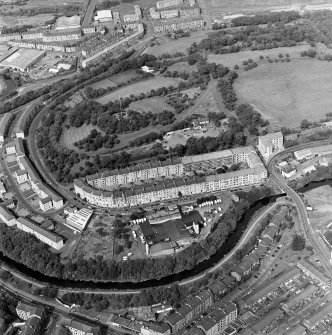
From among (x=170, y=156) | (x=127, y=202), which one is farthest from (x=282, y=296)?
(x=170, y=156)

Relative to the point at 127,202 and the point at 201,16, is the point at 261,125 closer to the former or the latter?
the point at 127,202

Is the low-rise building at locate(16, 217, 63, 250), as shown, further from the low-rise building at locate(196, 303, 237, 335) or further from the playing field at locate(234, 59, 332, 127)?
the playing field at locate(234, 59, 332, 127)

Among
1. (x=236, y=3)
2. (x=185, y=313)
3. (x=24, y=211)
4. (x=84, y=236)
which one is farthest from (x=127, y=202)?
(x=236, y=3)

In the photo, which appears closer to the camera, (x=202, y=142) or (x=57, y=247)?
(x=57, y=247)

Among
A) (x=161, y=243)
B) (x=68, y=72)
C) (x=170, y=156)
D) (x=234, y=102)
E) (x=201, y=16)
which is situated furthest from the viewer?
(x=201, y=16)

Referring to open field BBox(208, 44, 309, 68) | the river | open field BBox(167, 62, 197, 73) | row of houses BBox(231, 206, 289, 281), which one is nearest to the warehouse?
open field BBox(167, 62, 197, 73)

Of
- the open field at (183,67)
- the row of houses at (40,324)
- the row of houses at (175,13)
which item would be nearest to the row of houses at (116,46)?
the row of houses at (175,13)

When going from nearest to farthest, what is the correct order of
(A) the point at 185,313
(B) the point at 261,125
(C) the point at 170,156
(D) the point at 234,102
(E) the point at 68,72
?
(A) the point at 185,313 → (C) the point at 170,156 → (B) the point at 261,125 → (D) the point at 234,102 → (E) the point at 68,72
